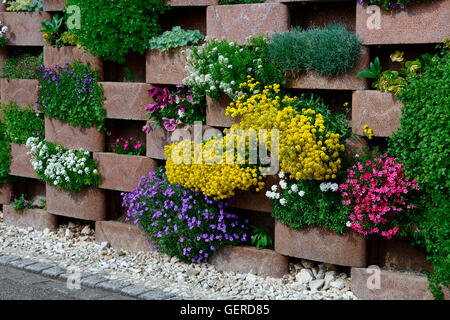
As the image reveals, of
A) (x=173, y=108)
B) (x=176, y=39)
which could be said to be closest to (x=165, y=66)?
(x=176, y=39)

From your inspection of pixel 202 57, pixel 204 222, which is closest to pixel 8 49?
pixel 202 57

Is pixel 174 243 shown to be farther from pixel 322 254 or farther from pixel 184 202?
pixel 322 254

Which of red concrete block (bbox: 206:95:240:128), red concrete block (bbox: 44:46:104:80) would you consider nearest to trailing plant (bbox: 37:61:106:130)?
red concrete block (bbox: 44:46:104:80)

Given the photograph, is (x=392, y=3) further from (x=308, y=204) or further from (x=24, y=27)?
(x=24, y=27)

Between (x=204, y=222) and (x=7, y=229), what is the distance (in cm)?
278

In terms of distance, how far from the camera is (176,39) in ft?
16.6

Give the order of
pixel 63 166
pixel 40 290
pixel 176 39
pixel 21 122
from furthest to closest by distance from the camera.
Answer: pixel 21 122
pixel 63 166
pixel 176 39
pixel 40 290

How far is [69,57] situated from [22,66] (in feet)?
2.89

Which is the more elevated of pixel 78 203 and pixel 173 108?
pixel 173 108

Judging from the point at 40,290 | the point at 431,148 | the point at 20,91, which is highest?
the point at 20,91

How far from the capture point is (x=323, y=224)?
4352mm

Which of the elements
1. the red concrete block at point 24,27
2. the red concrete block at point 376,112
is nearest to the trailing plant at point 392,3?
the red concrete block at point 376,112

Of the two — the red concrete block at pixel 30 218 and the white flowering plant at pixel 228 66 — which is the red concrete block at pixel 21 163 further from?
the white flowering plant at pixel 228 66

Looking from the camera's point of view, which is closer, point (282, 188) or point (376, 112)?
point (376, 112)
